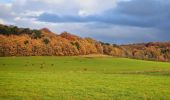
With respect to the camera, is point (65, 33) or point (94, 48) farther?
point (65, 33)

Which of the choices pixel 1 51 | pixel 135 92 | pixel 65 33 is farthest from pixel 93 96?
pixel 65 33

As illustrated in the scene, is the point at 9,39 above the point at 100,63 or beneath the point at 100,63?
above

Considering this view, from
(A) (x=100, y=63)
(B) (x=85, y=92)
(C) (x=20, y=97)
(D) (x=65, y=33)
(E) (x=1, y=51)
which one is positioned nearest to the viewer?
(C) (x=20, y=97)

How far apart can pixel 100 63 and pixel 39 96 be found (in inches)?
2519

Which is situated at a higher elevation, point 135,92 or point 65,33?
point 65,33

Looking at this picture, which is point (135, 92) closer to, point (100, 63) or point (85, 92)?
point (85, 92)

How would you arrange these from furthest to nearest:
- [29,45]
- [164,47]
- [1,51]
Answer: [164,47]
[29,45]
[1,51]

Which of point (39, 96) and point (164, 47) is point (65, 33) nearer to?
point (164, 47)

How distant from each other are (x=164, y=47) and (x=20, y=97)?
150m

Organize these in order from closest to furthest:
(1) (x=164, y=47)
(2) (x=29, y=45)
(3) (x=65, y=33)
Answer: (2) (x=29, y=45), (3) (x=65, y=33), (1) (x=164, y=47)

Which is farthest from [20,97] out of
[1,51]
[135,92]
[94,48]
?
[94,48]

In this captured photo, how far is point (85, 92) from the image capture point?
28.3 m

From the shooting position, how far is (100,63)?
293ft

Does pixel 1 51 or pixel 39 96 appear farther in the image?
pixel 1 51
